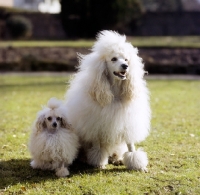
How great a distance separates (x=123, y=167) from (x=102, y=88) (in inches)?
49.0

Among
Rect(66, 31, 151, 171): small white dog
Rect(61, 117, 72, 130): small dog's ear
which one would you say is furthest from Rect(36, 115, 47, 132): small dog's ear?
Rect(66, 31, 151, 171): small white dog

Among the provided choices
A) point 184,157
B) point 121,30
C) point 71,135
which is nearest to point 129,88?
point 71,135

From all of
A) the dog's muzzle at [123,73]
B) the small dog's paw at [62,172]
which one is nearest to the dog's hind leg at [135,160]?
the small dog's paw at [62,172]

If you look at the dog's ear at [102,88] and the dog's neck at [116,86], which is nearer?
the dog's ear at [102,88]

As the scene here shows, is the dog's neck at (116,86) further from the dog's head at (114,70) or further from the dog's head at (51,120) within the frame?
the dog's head at (51,120)

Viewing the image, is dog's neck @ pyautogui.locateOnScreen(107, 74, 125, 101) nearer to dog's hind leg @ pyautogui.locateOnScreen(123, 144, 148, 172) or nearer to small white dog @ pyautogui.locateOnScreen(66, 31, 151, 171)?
small white dog @ pyautogui.locateOnScreen(66, 31, 151, 171)

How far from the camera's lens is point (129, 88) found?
572 centimetres

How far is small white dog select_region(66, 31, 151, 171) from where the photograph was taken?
224 inches

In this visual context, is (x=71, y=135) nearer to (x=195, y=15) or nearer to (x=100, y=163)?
(x=100, y=163)

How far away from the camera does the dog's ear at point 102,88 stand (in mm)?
5645

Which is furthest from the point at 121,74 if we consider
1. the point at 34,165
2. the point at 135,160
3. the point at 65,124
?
the point at 34,165

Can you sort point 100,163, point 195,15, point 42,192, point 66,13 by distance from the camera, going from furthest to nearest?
point 195,15, point 66,13, point 100,163, point 42,192

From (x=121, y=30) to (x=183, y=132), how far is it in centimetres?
2414

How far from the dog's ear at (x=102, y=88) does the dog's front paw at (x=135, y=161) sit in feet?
2.71
